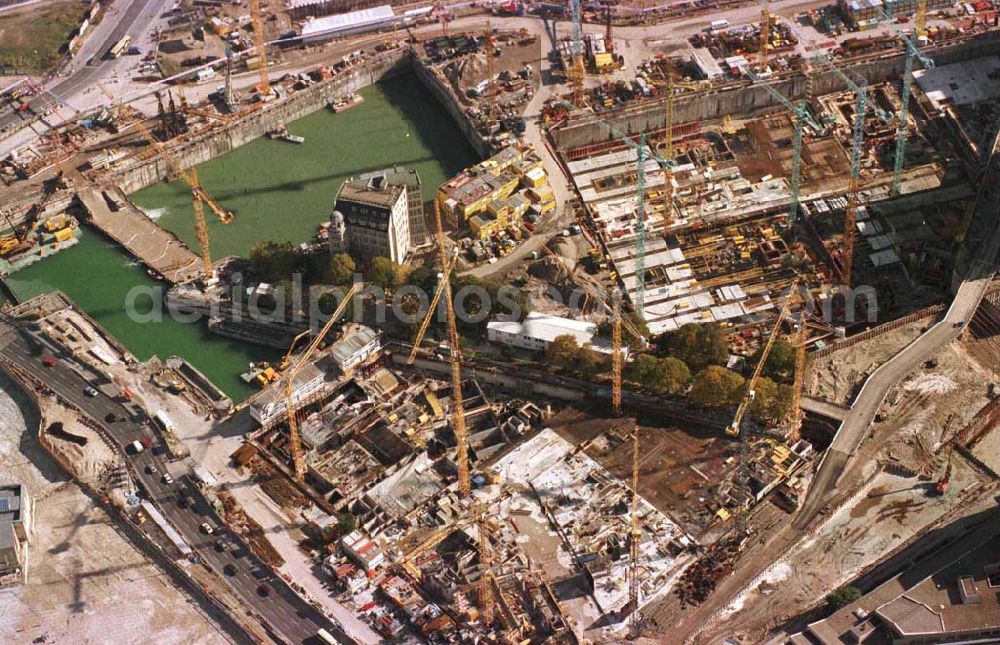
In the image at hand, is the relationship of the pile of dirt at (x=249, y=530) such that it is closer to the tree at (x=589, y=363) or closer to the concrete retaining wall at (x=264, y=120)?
the tree at (x=589, y=363)

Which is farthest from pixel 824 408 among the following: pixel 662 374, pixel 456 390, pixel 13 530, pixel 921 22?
pixel 921 22

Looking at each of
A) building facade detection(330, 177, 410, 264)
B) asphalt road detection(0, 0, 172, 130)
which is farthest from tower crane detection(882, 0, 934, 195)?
asphalt road detection(0, 0, 172, 130)

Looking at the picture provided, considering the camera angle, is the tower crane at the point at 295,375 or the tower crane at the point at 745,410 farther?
the tower crane at the point at 295,375

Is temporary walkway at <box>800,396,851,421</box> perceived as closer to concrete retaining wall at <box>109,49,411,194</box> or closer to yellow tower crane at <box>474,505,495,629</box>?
yellow tower crane at <box>474,505,495,629</box>

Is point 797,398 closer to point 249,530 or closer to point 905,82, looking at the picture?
point 249,530

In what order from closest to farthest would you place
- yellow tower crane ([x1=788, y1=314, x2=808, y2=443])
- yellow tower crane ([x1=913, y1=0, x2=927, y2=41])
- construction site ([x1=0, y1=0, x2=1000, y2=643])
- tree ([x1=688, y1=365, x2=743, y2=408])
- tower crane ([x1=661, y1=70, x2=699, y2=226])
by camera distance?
construction site ([x1=0, y1=0, x2=1000, y2=643]) < yellow tower crane ([x1=788, y1=314, x2=808, y2=443]) < tree ([x1=688, y1=365, x2=743, y2=408]) < tower crane ([x1=661, y1=70, x2=699, y2=226]) < yellow tower crane ([x1=913, y1=0, x2=927, y2=41])

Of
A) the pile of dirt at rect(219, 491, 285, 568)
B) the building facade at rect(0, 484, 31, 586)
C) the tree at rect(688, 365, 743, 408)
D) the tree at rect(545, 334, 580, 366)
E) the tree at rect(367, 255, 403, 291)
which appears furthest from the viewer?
the tree at rect(367, 255, 403, 291)

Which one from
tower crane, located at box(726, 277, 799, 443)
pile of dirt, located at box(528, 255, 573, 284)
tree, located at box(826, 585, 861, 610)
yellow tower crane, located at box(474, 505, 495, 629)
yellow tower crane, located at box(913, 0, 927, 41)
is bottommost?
tree, located at box(826, 585, 861, 610)

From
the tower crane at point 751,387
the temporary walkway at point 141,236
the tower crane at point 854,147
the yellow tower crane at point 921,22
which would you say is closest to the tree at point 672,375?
the tower crane at point 751,387
